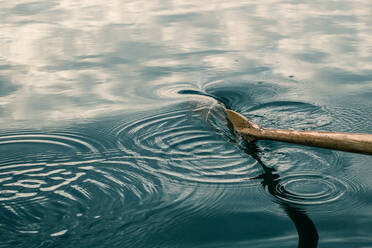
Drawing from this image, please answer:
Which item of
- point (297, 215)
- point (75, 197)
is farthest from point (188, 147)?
point (297, 215)

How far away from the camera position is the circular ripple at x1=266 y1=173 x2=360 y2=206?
3.04m

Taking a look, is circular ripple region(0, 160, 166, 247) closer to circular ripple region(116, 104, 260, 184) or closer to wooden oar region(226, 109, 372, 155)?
circular ripple region(116, 104, 260, 184)

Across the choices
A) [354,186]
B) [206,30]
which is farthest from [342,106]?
[206,30]

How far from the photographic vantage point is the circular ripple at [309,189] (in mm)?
3040

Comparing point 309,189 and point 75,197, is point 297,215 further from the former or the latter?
point 75,197

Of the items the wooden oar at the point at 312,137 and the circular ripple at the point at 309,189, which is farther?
the circular ripple at the point at 309,189

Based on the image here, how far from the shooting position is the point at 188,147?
3877mm

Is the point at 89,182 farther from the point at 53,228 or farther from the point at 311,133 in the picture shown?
the point at 311,133

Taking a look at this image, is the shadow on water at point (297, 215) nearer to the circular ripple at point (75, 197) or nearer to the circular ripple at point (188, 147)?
the circular ripple at point (188, 147)

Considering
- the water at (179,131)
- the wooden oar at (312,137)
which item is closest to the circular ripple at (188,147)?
the water at (179,131)

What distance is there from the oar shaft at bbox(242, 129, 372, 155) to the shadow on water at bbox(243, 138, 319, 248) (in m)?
0.27

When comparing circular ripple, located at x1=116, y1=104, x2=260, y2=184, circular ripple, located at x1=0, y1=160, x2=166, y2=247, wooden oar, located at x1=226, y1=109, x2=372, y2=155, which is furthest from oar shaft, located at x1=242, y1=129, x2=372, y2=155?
circular ripple, located at x1=0, y1=160, x2=166, y2=247

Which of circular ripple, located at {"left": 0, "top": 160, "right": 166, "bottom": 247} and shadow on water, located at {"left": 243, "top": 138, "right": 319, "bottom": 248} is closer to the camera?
shadow on water, located at {"left": 243, "top": 138, "right": 319, "bottom": 248}

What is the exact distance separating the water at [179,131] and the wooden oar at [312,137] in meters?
0.15
